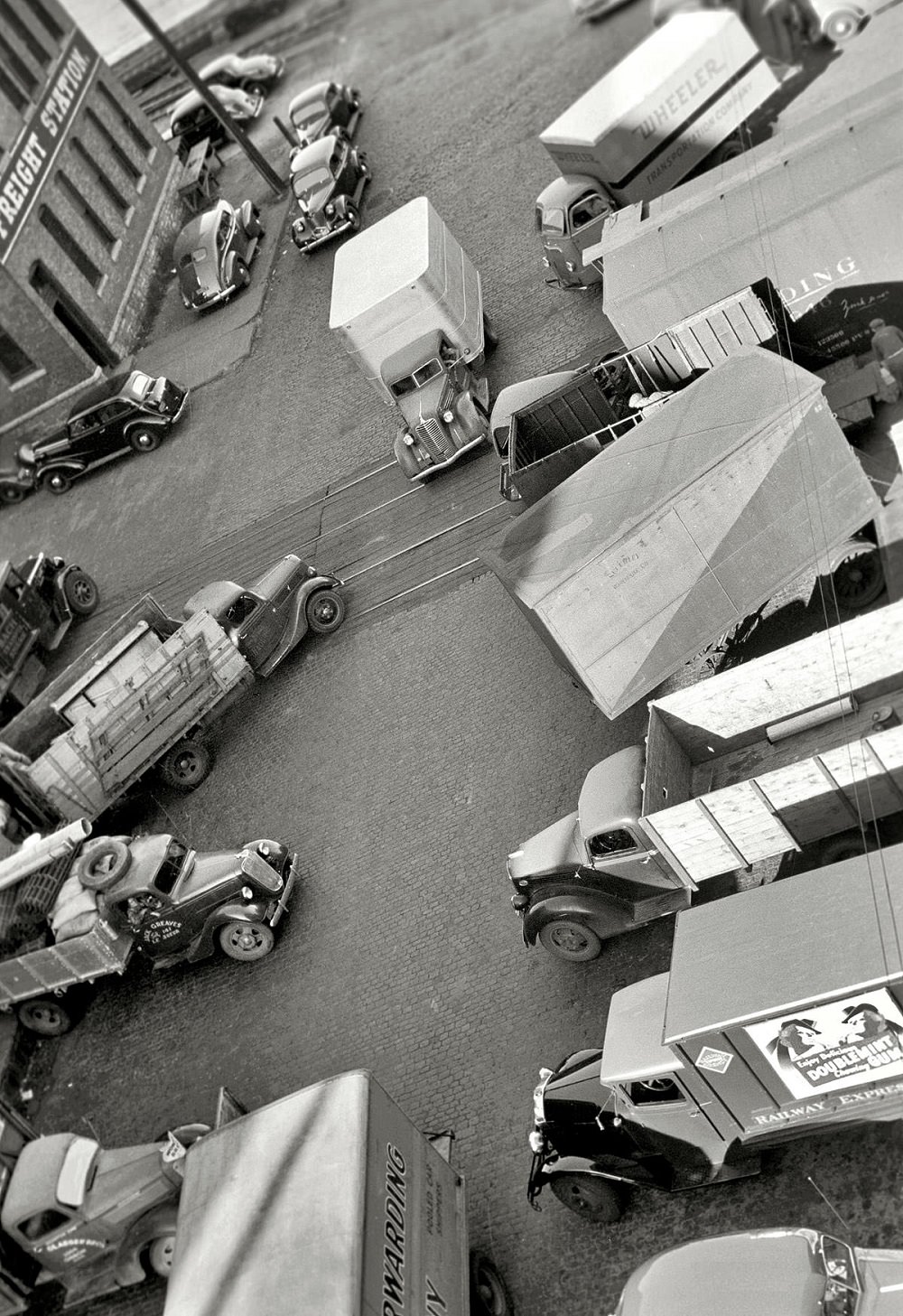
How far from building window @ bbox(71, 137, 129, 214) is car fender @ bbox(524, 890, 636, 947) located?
24640 mm

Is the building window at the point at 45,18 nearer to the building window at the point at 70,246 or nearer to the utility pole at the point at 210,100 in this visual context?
the utility pole at the point at 210,100

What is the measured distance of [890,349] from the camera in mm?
17422

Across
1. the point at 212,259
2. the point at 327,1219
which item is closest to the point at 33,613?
the point at 212,259

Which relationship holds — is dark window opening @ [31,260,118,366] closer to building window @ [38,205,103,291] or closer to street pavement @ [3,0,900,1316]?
building window @ [38,205,103,291]

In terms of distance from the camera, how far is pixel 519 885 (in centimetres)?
1537

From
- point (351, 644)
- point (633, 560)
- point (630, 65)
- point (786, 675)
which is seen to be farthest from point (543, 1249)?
point (630, 65)

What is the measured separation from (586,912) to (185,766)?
8.35 metres

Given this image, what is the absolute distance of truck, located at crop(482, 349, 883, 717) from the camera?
1573 centimetres

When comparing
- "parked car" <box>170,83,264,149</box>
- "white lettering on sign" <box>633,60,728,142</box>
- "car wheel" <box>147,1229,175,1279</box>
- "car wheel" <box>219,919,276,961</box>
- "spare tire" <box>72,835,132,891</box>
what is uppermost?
"parked car" <box>170,83,264,149</box>

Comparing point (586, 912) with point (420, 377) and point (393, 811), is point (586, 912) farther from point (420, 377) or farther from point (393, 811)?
point (420, 377)

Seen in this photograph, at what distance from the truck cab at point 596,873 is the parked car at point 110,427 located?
16.4m

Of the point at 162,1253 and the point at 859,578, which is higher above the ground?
the point at 859,578

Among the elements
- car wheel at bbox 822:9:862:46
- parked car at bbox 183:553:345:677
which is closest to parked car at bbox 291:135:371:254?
car wheel at bbox 822:9:862:46

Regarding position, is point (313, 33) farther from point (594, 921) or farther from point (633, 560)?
point (594, 921)
